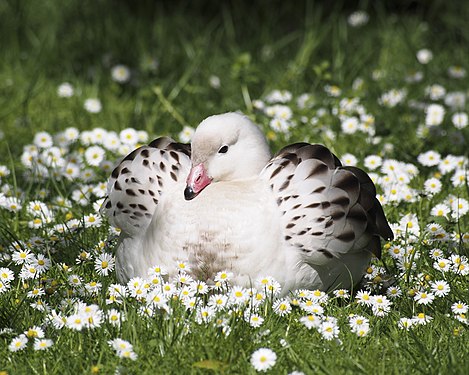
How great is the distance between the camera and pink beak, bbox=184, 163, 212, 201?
3.98 m

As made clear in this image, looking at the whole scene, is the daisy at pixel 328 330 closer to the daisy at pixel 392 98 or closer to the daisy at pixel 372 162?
the daisy at pixel 372 162

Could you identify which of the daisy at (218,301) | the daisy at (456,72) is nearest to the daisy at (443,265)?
the daisy at (218,301)

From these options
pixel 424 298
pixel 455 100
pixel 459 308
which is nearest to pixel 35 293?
pixel 424 298

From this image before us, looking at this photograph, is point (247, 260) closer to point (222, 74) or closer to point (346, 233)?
point (346, 233)

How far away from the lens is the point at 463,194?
5242mm

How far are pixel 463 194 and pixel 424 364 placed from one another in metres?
2.03

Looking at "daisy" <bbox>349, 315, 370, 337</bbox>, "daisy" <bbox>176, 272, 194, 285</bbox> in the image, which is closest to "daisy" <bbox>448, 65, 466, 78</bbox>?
"daisy" <bbox>349, 315, 370, 337</bbox>

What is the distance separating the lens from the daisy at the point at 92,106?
6602mm

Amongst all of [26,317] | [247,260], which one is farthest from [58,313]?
[247,260]

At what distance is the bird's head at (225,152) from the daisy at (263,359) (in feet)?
2.88

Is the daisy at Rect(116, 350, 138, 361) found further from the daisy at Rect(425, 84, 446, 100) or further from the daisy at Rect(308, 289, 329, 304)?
the daisy at Rect(425, 84, 446, 100)

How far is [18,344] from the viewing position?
11.3 feet

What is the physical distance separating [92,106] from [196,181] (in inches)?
110

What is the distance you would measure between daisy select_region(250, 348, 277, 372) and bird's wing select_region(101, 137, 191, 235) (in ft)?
3.39
